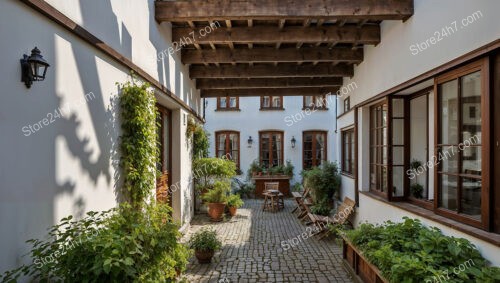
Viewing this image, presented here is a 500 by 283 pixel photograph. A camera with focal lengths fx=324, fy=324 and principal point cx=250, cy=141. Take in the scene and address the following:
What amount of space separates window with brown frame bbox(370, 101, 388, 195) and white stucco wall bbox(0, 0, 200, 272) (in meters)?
4.35

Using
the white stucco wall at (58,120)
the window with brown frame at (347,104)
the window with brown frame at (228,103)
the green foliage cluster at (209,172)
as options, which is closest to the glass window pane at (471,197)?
the white stucco wall at (58,120)

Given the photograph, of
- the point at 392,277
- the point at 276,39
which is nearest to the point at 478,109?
the point at 392,277

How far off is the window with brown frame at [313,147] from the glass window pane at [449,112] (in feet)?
32.7

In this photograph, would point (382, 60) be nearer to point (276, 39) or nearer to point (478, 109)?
point (276, 39)

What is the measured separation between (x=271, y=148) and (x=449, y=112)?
1028cm

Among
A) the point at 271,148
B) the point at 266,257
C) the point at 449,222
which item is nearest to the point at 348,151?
the point at 266,257

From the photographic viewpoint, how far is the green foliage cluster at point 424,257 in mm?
2758

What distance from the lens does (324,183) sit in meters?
9.49

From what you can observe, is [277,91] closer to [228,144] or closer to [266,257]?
[228,144]

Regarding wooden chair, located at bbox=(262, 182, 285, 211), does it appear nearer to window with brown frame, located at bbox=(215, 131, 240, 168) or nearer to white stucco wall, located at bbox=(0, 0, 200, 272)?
window with brown frame, located at bbox=(215, 131, 240, 168)

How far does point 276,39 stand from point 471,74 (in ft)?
10.2

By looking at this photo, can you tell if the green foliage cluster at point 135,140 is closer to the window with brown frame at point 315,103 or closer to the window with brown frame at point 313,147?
the window with brown frame at point 313,147

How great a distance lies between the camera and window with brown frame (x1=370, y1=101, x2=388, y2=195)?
19.2 ft

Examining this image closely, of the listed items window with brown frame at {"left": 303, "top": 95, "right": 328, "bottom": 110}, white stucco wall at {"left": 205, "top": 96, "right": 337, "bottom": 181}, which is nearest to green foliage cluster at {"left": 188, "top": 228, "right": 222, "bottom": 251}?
white stucco wall at {"left": 205, "top": 96, "right": 337, "bottom": 181}
